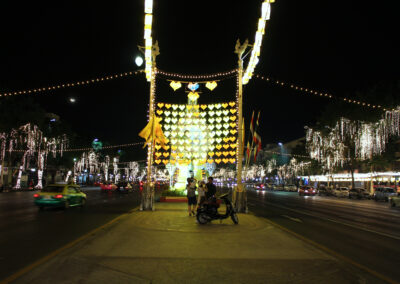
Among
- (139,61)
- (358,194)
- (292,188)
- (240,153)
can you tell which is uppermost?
(139,61)

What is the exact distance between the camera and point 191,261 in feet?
22.8

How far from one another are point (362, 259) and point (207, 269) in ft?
12.4

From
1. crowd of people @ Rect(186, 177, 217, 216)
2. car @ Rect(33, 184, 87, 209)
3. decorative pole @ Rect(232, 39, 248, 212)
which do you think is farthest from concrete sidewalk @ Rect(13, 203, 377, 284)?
car @ Rect(33, 184, 87, 209)

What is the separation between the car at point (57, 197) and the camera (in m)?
18.4

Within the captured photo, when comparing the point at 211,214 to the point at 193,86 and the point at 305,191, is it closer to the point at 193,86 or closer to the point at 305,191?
the point at 193,86

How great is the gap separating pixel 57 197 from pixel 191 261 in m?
13.6

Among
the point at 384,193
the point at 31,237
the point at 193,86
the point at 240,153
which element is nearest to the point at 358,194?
the point at 384,193

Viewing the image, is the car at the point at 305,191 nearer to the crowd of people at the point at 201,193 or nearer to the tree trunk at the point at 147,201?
the tree trunk at the point at 147,201

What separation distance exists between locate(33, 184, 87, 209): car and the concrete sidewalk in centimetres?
921

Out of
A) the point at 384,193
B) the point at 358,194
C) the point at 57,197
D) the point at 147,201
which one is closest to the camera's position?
the point at 147,201

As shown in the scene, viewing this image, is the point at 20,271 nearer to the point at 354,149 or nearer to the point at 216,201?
the point at 216,201

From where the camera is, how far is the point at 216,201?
1347 cm

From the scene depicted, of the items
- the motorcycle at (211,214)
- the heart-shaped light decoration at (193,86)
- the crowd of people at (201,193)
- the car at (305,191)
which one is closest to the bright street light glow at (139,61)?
the crowd of people at (201,193)

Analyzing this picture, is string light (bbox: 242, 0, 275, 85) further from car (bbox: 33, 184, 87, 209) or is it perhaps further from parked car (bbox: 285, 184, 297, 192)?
parked car (bbox: 285, 184, 297, 192)
